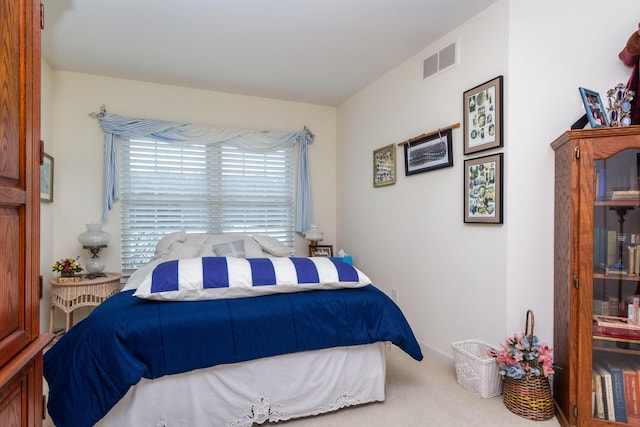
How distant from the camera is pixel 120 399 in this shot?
1.64m

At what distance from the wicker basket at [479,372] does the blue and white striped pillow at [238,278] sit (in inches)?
34.2

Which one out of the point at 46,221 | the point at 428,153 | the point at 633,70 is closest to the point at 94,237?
the point at 46,221

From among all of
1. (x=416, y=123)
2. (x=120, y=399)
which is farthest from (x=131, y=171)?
(x=416, y=123)

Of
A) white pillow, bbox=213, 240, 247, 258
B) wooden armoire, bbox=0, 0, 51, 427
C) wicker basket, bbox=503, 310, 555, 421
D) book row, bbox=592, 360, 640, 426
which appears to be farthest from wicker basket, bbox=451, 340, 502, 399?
wooden armoire, bbox=0, 0, 51, 427

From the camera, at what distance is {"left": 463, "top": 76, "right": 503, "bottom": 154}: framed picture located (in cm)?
235

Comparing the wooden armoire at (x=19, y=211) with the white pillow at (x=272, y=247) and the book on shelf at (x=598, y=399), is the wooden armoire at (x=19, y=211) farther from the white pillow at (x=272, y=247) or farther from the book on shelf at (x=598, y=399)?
the white pillow at (x=272, y=247)

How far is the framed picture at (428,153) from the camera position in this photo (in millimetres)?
2777

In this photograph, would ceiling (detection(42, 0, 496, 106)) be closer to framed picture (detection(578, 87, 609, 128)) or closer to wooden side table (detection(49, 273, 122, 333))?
framed picture (detection(578, 87, 609, 128))

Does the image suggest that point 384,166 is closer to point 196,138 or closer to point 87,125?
point 196,138

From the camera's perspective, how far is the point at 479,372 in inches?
88.4

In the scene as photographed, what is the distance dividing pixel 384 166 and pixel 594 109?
1.90 metres

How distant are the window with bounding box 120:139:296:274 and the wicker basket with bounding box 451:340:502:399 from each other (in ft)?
8.16

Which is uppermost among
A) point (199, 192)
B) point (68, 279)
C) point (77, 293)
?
point (199, 192)

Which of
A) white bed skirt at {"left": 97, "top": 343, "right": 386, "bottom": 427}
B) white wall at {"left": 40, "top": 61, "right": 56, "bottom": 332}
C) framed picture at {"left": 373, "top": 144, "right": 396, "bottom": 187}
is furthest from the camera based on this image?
framed picture at {"left": 373, "top": 144, "right": 396, "bottom": 187}
